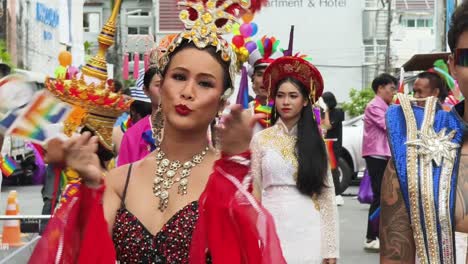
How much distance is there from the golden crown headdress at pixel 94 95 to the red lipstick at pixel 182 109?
4.23 ft

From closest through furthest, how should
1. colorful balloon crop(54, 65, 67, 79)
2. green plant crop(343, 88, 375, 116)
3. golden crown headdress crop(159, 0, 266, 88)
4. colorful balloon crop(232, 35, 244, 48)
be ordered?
golden crown headdress crop(159, 0, 266, 88), colorful balloon crop(54, 65, 67, 79), colorful balloon crop(232, 35, 244, 48), green plant crop(343, 88, 375, 116)

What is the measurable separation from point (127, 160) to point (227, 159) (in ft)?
8.89

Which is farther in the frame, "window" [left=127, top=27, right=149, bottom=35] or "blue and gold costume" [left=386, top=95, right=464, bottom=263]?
"window" [left=127, top=27, right=149, bottom=35]

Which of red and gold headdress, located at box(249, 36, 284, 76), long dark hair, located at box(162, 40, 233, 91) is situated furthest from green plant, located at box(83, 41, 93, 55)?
long dark hair, located at box(162, 40, 233, 91)

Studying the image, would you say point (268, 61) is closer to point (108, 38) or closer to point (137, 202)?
point (108, 38)

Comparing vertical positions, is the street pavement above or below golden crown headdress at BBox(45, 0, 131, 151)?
below

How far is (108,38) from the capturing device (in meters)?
5.23

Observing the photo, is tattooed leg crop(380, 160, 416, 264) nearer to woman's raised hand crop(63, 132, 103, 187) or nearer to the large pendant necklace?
the large pendant necklace

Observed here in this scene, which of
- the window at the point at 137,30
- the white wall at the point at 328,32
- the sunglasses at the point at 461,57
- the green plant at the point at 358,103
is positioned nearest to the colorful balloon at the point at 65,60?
the sunglasses at the point at 461,57

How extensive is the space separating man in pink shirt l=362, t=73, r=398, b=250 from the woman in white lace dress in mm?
4008

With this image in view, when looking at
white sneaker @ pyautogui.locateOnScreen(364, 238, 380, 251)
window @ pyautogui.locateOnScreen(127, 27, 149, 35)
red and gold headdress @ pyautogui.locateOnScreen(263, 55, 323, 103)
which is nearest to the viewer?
red and gold headdress @ pyautogui.locateOnScreen(263, 55, 323, 103)

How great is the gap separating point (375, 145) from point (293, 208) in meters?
4.60

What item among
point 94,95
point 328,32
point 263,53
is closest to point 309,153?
point 263,53

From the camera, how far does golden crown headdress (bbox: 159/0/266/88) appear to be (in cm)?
388
